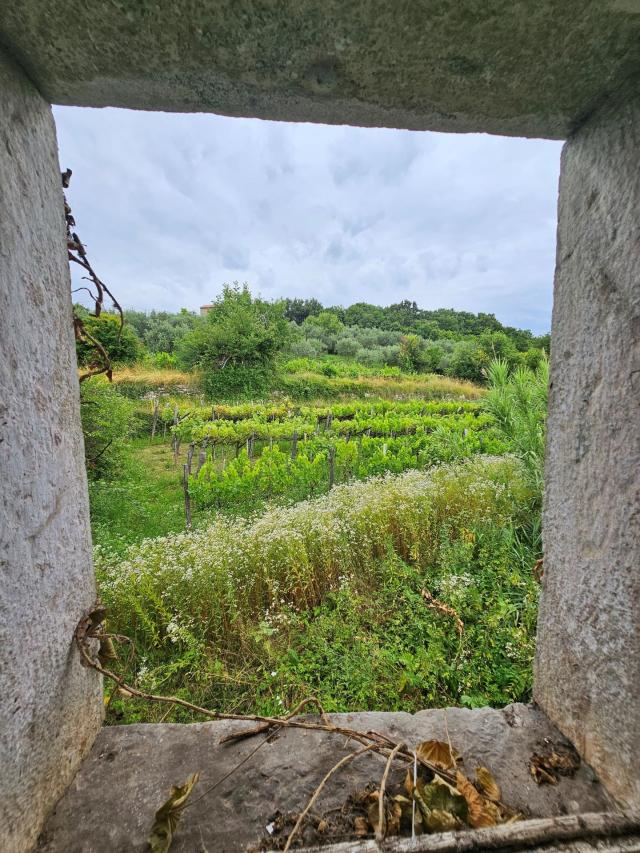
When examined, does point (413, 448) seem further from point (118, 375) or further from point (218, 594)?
point (118, 375)

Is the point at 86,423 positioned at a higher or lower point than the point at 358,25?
lower

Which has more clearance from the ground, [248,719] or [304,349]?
[304,349]

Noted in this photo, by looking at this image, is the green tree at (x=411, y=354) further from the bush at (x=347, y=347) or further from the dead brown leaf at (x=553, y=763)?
the dead brown leaf at (x=553, y=763)

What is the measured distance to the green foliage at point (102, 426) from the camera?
246 inches

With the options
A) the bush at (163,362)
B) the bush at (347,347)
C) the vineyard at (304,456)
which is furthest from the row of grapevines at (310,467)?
the bush at (347,347)

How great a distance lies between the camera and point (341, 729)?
1064mm

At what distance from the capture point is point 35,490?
892mm

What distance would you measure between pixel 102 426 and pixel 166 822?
694 cm

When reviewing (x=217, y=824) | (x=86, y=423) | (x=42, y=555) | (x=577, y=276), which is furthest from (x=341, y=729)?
(x=86, y=423)

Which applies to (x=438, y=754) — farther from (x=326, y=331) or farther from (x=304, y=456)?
(x=326, y=331)

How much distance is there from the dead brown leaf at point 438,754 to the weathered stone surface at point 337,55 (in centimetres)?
175

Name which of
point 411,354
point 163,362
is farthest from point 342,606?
point 411,354

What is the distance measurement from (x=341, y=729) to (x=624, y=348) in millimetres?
1317

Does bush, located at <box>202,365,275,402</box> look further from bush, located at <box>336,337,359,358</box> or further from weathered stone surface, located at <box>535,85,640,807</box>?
weathered stone surface, located at <box>535,85,640,807</box>
